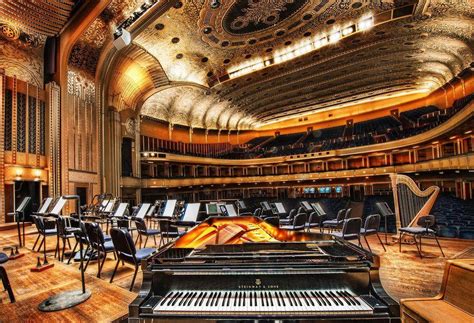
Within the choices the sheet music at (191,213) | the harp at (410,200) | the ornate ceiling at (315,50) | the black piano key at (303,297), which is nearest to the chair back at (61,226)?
the sheet music at (191,213)

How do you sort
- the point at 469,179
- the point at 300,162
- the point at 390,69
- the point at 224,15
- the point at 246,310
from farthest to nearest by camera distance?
the point at 300,162 < the point at 390,69 < the point at 469,179 < the point at 224,15 < the point at 246,310

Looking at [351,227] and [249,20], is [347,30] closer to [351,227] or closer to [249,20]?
[249,20]

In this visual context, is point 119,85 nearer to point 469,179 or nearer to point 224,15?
point 224,15

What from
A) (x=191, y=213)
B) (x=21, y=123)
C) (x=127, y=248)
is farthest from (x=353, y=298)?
(x=21, y=123)

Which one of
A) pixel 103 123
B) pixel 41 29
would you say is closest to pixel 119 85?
pixel 103 123

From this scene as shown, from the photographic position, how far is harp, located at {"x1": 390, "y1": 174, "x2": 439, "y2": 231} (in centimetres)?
498

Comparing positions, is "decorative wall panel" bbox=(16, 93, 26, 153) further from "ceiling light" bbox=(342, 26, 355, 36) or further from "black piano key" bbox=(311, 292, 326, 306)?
"ceiling light" bbox=(342, 26, 355, 36)

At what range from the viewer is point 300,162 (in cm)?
2133

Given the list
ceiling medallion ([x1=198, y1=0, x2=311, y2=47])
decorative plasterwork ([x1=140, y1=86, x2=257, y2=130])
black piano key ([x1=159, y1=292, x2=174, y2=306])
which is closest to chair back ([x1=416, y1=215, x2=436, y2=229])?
black piano key ([x1=159, y1=292, x2=174, y2=306])

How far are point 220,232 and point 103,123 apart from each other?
33.8 ft

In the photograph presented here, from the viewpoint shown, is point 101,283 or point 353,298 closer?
point 353,298

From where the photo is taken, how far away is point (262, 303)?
1273 mm

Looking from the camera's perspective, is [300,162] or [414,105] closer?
[414,105]

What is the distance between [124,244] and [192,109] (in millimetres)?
17238
